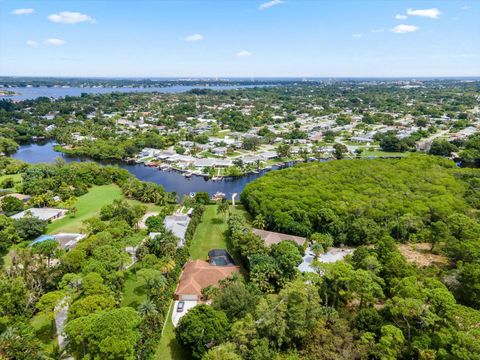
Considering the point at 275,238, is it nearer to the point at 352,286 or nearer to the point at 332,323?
the point at 352,286

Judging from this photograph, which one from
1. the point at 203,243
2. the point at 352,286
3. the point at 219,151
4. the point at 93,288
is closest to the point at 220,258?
the point at 203,243

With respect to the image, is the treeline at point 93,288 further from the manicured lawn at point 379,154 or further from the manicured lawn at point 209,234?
the manicured lawn at point 379,154

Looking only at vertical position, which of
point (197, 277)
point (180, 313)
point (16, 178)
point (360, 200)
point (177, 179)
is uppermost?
point (360, 200)

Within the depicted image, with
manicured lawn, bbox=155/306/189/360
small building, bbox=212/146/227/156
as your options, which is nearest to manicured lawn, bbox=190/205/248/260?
manicured lawn, bbox=155/306/189/360

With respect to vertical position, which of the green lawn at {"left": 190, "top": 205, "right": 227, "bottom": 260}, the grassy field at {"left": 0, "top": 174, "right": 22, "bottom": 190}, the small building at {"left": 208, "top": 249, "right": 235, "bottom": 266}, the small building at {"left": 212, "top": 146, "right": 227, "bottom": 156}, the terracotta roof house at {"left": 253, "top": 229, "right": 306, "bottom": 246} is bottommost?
the green lawn at {"left": 190, "top": 205, "right": 227, "bottom": 260}

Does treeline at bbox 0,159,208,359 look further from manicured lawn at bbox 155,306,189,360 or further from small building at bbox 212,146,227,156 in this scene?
small building at bbox 212,146,227,156

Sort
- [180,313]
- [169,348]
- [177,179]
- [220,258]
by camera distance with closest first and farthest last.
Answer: [169,348]
[180,313]
[220,258]
[177,179]

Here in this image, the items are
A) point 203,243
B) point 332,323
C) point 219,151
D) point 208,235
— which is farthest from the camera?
point 219,151
